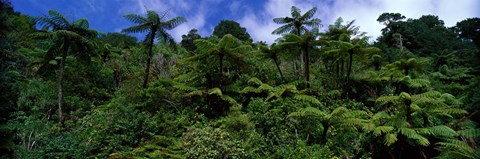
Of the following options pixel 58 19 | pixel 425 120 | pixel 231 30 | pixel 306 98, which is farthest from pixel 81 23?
pixel 231 30

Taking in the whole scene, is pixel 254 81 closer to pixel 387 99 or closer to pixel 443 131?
pixel 387 99

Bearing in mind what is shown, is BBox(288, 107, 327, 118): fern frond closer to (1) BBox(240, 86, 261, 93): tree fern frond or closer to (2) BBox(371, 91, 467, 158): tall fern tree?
(2) BBox(371, 91, 467, 158): tall fern tree

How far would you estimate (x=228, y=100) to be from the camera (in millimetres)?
13312

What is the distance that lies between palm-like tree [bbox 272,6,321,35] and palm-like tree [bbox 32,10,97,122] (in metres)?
8.57

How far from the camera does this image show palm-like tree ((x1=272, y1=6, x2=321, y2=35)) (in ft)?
57.4

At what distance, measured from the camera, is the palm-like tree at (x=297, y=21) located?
1750cm

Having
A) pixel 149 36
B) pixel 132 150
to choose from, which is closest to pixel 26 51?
pixel 149 36

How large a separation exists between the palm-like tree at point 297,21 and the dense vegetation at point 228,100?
0.18 ft

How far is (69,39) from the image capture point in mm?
14445

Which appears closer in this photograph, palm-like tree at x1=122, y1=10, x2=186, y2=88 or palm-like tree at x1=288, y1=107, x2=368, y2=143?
palm-like tree at x1=288, y1=107, x2=368, y2=143

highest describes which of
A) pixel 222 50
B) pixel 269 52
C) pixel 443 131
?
pixel 222 50

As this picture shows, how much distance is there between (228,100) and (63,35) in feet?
22.5

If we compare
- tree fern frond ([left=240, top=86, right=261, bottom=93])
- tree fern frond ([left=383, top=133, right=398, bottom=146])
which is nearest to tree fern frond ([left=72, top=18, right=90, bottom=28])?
tree fern frond ([left=240, top=86, right=261, bottom=93])

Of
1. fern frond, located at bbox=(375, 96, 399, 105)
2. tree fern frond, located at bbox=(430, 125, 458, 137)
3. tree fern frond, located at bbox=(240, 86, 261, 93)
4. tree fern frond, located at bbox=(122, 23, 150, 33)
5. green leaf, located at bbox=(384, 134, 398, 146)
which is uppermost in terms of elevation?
tree fern frond, located at bbox=(122, 23, 150, 33)
